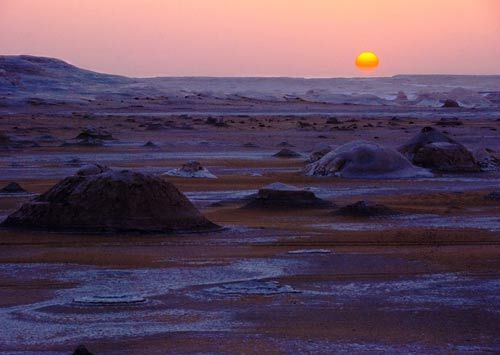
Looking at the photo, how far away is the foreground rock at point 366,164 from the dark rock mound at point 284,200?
429 centimetres

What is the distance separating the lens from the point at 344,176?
1819 cm

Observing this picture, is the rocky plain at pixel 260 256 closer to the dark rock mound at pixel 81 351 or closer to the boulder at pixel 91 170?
the boulder at pixel 91 170

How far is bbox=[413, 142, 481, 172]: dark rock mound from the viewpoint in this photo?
19766mm

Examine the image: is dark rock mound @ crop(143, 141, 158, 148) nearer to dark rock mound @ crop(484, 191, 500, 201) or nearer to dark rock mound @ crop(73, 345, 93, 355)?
dark rock mound @ crop(484, 191, 500, 201)

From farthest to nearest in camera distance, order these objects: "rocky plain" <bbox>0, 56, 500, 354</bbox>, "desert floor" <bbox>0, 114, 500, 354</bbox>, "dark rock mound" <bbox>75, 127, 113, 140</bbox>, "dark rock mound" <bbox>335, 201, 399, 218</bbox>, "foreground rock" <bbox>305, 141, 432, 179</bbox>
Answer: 1. "dark rock mound" <bbox>75, 127, 113, 140</bbox>
2. "foreground rock" <bbox>305, 141, 432, 179</bbox>
3. "dark rock mound" <bbox>335, 201, 399, 218</bbox>
4. "rocky plain" <bbox>0, 56, 500, 354</bbox>
5. "desert floor" <bbox>0, 114, 500, 354</bbox>

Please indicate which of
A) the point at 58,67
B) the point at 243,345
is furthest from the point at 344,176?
the point at 58,67

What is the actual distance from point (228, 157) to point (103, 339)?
18028mm

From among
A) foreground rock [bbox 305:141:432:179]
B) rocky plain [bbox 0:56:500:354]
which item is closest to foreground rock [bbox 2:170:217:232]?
rocky plain [bbox 0:56:500:354]

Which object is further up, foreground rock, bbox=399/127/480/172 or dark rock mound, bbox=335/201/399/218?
dark rock mound, bbox=335/201/399/218

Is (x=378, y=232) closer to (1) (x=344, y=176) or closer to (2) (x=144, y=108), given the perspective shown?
(1) (x=344, y=176)

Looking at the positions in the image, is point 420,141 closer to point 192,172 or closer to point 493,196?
point 192,172

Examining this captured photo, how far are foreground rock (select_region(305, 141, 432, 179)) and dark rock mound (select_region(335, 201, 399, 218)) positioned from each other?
16.1 feet

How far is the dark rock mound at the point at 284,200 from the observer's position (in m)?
13.7

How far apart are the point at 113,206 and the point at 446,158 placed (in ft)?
32.4
